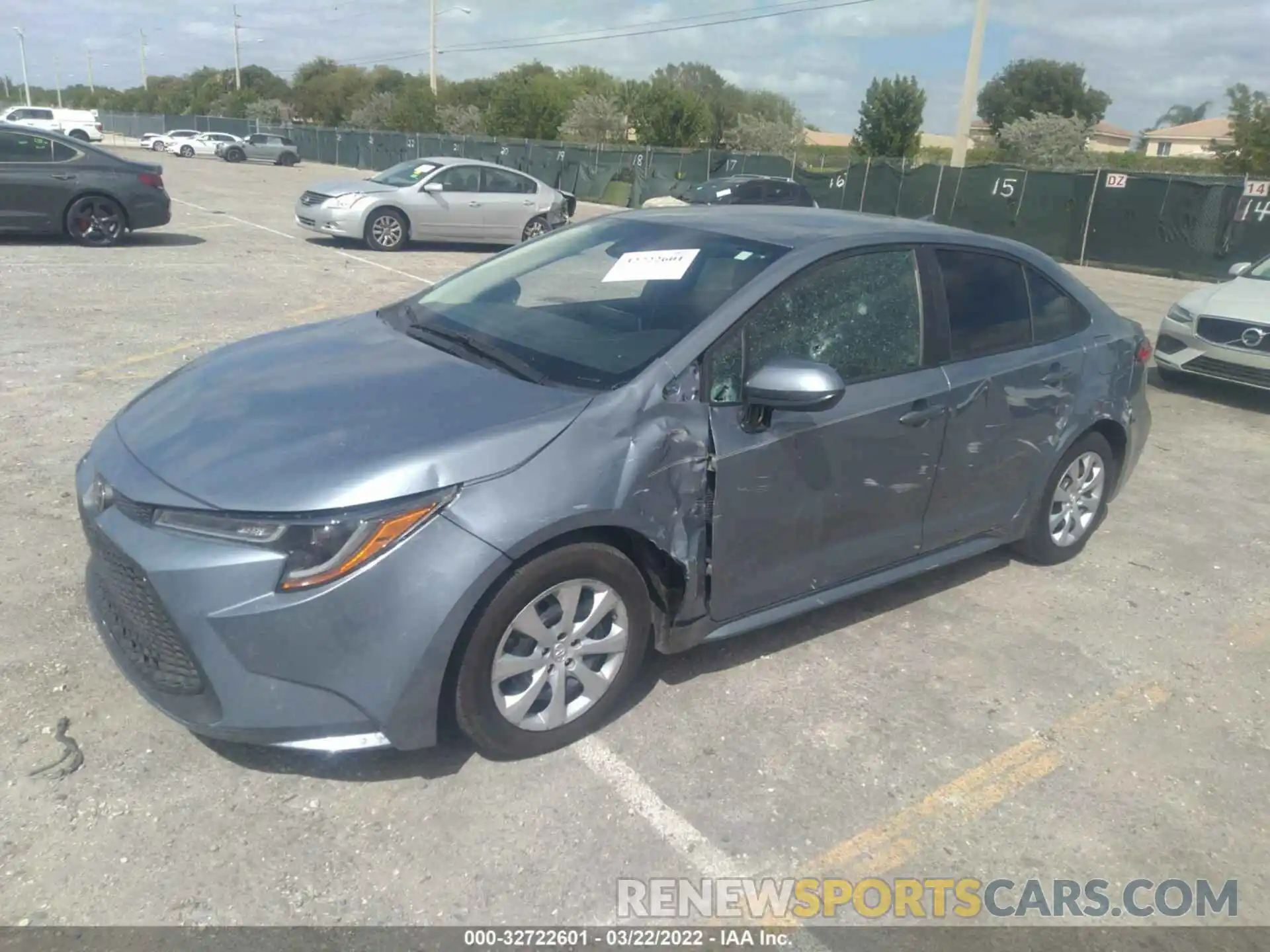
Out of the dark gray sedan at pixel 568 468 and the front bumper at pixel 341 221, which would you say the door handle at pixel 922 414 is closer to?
the dark gray sedan at pixel 568 468

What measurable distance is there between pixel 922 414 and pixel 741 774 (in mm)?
1562

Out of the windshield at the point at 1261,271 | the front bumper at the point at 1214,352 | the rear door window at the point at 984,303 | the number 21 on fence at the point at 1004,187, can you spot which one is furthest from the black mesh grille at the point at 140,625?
the number 21 on fence at the point at 1004,187

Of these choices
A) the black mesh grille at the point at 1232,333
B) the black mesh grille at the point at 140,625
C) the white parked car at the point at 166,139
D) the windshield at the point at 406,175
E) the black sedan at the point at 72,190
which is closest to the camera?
the black mesh grille at the point at 140,625

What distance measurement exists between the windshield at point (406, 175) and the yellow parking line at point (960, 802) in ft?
45.8

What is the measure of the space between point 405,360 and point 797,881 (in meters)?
2.11

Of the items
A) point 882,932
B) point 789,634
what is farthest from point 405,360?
point 882,932

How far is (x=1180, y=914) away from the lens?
2785mm

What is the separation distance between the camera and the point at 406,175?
1586 centimetres

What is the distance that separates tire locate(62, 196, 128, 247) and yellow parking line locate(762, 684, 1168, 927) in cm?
1319

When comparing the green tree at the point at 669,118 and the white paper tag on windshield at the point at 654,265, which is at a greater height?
the green tree at the point at 669,118

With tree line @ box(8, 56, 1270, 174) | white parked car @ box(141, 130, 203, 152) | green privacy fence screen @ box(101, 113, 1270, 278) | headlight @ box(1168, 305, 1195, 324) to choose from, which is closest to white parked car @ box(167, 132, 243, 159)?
white parked car @ box(141, 130, 203, 152)

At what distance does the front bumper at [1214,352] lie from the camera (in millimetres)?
8305

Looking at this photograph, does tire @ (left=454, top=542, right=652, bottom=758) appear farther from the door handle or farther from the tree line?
the tree line

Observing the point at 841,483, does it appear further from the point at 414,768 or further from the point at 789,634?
the point at 414,768
